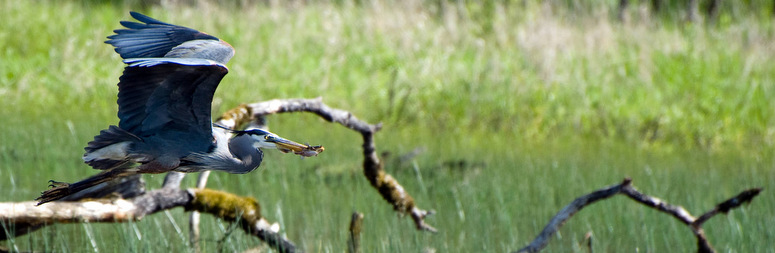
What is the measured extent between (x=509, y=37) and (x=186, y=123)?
9569mm

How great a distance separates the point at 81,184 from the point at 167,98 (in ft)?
1.02

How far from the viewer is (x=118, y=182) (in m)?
3.47

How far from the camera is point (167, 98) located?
2328mm

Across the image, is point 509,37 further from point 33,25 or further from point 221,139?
point 221,139

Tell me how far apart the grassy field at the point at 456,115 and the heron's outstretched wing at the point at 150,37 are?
106 centimetres

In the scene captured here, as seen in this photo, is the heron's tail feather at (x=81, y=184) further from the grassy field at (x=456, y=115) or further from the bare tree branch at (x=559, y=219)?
the bare tree branch at (x=559, y=219)

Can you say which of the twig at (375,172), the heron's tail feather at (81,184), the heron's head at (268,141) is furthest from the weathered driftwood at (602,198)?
the heron's tail feather at (81,184)

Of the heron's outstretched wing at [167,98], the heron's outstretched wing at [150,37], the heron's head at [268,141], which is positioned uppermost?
the heron's outstretched wing at [150,37]

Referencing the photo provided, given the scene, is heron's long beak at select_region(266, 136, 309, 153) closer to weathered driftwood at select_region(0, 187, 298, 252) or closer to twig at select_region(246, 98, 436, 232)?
weathered driftwood at select_region(0, 187, 298, 252)

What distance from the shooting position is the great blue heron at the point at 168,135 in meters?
2.26

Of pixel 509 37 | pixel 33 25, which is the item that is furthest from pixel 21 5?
pixel 509 37

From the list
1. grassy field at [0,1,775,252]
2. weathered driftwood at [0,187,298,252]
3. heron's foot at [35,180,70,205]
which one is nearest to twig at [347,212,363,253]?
grassy field at [0,1,775,252]

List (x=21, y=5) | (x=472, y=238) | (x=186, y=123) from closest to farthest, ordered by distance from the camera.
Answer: (x=186, y=123), (x=472, y=238), (x=21, y=5)

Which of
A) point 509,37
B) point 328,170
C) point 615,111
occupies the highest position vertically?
point 509,37
